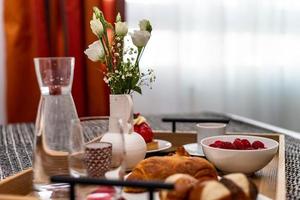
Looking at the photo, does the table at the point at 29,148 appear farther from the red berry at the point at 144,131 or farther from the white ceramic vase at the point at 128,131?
the red berry at the point at 144,131

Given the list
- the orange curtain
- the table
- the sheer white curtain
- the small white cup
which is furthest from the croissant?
the sheer white curtain

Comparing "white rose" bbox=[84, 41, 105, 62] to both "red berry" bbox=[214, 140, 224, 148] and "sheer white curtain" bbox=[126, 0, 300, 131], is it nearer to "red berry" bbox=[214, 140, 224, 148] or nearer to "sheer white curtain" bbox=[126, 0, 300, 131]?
"red berry" bbox=[214, 140, 224, 148]

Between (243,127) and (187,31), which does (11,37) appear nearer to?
(187,31)

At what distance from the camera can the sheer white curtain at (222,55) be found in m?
2.70

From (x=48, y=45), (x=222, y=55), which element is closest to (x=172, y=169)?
(x=48, y=45)

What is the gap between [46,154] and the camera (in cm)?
93

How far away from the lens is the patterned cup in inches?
34.0

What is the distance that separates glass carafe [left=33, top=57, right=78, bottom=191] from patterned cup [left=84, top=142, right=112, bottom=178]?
0.05 meters

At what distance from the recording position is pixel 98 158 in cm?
89

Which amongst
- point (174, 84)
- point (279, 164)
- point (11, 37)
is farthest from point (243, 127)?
point (11, 37)

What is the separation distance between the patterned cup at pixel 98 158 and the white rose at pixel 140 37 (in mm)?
309

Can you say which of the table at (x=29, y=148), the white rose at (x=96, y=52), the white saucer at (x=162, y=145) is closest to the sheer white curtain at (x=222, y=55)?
the table at (x=29, y=148)

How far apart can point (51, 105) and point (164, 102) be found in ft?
6.07

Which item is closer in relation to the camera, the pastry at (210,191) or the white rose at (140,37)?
the pastry at (210,191)
